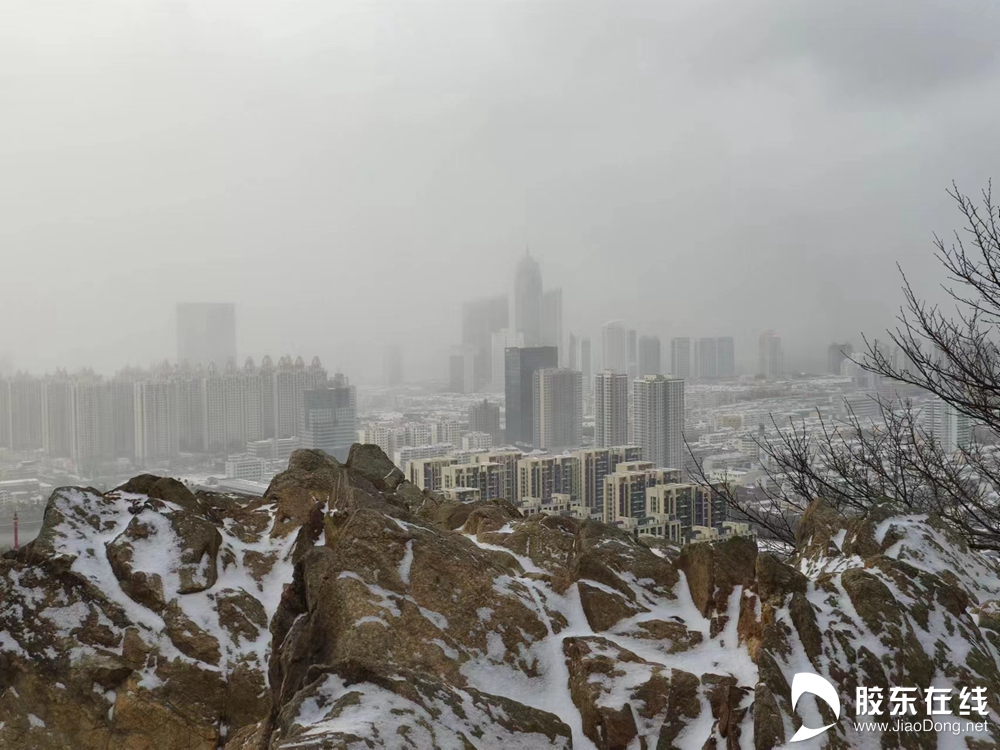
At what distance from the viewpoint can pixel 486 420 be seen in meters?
34.0

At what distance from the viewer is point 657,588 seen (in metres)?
3.35

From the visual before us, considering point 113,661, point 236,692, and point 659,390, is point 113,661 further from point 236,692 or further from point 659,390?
point 659,390

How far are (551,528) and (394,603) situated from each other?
1.13 metres

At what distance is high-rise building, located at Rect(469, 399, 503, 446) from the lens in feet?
109

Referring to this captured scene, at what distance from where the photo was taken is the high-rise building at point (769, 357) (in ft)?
100

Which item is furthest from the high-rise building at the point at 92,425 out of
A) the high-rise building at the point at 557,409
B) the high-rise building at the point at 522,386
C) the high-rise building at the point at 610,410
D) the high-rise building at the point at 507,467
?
the high-rise building at the point at 610,410

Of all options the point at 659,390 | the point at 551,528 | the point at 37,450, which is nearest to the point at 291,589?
the point at 551,528

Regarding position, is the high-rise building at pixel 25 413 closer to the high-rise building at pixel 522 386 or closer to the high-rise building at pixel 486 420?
the high-rise building at pixel 486 420

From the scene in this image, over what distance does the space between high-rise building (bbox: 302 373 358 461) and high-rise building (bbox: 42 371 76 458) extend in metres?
6.74

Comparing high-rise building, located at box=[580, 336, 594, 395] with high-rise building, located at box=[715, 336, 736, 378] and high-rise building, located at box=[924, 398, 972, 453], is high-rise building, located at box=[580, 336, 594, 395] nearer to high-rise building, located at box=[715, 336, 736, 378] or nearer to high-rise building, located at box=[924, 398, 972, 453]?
high-rise building, located at box=[715, 336, 736, 378]

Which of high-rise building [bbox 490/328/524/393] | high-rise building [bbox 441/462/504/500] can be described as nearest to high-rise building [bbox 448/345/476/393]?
high-rise building [bbox 490/328/524/393]

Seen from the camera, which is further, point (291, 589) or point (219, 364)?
point (219, 364)

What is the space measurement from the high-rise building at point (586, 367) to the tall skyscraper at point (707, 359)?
4.80m

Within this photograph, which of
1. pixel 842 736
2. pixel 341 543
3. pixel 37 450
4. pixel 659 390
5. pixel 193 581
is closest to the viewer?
pixel 842 736
